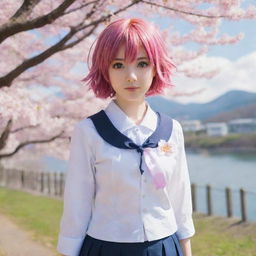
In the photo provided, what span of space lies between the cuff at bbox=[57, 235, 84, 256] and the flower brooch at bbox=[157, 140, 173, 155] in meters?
0.58

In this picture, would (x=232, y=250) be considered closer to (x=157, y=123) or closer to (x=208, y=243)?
(x=208, y=243)

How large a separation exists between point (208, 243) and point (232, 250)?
609 mm

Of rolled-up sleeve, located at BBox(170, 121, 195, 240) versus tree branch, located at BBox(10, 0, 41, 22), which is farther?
tree branch, located at BBox(10, 0, 41, 22)

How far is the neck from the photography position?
1930 mm

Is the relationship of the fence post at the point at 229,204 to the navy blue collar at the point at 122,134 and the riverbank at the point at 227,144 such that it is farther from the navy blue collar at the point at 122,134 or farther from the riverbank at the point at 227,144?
the riverbank at the point at 227,144

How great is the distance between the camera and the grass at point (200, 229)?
23.1 ft

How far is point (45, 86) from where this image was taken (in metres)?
9.80

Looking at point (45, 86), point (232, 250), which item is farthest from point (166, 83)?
point (45, 86)

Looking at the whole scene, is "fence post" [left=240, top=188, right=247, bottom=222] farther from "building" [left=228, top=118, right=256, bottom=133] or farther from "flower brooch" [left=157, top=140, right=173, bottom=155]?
"building" [left=228, top=118, right=256, bottom=133]

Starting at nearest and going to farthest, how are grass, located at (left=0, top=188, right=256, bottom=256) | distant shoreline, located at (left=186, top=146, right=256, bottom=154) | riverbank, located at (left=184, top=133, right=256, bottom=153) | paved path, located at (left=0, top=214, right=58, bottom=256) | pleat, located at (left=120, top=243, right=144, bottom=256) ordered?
pleat, located at (left=120, top=243, right=144, bottom=256), paved path, located at (left=0, top=214, right=58, bottom=256), grass, located at (left=0, top=188, right=256, bottom=256), distant shoreline, located at (left=186, top=146, right=256, bottom=154), riverbank, located at (left=184, top=133, right=256, bottom=153)

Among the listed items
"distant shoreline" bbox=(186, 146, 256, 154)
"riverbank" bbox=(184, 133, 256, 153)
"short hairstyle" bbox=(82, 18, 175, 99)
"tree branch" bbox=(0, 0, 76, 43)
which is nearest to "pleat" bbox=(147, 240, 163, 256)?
"short hairstyle" bbox=(82, 18, 175, 99)

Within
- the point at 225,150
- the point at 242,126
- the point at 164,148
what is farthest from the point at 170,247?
the point at 242,126

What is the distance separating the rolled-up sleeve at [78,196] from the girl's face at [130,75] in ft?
0.94

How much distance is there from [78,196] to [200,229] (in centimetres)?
817
